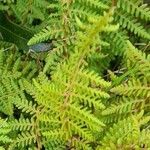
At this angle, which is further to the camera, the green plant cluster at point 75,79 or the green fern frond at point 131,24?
the green fern frond at point 131,24

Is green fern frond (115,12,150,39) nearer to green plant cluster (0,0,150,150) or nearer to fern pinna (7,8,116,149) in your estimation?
green plant cluster (0,0,150,150)

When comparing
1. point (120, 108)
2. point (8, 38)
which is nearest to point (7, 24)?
point (8, 38)

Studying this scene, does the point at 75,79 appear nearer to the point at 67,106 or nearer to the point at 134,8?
the point at 67,106

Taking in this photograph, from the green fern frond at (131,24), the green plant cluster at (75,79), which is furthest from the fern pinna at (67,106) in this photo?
the green fern frond at (131,24)

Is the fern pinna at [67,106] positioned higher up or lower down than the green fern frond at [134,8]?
lower down

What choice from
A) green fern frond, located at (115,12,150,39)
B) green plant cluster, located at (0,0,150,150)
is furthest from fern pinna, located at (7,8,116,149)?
green fern frond, located at (115,12,150,39)

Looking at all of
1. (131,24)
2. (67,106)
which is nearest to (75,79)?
(67,106)

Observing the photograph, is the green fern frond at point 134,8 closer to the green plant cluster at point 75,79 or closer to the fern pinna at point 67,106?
the green plant cluster at point 75,79

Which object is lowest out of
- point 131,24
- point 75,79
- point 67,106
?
point 67,106

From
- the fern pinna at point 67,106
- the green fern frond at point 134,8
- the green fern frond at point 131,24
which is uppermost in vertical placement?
the green fern frond at point 134,8
